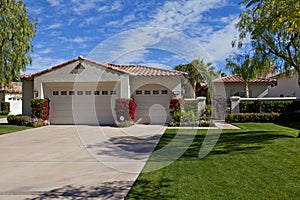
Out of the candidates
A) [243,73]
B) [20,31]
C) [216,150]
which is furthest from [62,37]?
[216,150]

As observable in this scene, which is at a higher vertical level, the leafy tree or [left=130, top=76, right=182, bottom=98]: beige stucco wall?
the leafy tree

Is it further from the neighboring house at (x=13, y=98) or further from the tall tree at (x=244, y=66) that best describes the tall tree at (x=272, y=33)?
the neighboring house at (x=13, y=98)

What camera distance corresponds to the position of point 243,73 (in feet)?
53.8

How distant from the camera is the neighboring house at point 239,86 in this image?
2461cm

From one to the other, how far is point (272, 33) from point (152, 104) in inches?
347

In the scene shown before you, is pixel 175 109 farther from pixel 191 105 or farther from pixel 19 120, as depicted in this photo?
pixel 19 120

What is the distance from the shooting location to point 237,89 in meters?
A: 25.4

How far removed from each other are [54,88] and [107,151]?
36.9 feet

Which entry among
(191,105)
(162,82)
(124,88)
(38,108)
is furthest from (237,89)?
(38,108)

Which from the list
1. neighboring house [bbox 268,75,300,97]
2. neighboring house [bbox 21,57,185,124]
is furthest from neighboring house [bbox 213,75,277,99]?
neighboring house [bbox 21,57,185,124]

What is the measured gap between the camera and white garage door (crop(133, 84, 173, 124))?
18.0m

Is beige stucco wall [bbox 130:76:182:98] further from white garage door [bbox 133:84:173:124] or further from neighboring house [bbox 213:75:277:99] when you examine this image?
neighboring house [bbox 213:75:277:99]

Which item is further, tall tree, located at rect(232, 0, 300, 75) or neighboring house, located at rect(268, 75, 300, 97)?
neighboring house, located at rect(268, 75, 300, 97)

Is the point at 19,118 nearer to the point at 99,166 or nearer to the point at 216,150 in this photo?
the point at 99,166
